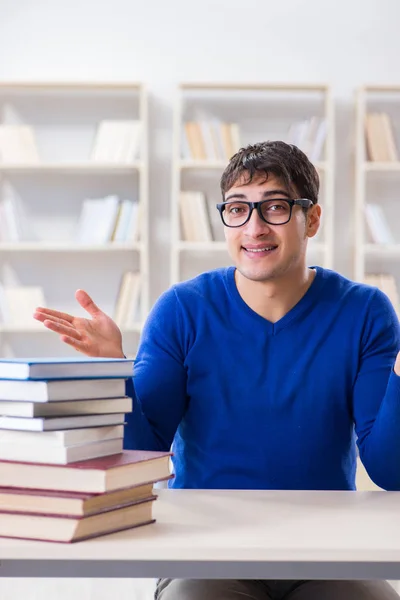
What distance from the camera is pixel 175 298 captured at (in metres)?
1.79

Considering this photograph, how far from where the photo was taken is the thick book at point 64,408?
113 cm

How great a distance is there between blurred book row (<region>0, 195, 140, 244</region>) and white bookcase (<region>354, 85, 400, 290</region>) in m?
1.07

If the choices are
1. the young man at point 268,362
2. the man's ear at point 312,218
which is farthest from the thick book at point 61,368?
the man's ear at point 312,218

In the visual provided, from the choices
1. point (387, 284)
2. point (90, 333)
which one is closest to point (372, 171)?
point (387, 284)

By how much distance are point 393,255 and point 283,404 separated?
2.85m

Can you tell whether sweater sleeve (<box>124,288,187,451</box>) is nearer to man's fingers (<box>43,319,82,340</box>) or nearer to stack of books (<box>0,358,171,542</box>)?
man's fingers (<box>43,319,82,340</box>)

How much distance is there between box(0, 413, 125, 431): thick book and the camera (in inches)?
43.6

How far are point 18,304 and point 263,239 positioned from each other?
2.66m

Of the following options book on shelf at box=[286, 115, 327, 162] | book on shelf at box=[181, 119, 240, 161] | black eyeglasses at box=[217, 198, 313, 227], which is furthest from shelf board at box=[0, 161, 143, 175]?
black eyeglasses at box=[217, 198, 313, 227]

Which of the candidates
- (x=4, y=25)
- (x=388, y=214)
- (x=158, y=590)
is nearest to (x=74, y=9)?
(x=4, y=25)

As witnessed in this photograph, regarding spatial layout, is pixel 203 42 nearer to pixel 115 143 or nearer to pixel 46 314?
pixel 115 143

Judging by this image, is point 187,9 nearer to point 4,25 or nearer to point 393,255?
point 4,25

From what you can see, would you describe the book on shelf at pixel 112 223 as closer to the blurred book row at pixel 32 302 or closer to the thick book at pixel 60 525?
the blurred book row at pixel 32 302

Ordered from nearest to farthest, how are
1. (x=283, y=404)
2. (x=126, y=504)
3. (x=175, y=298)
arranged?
(x=126, y=504), (x=283, y=404), (x=175, y=298)
